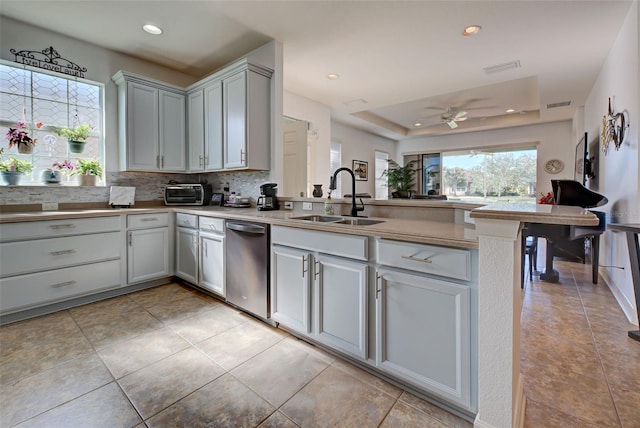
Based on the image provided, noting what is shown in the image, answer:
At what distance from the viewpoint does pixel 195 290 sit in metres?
3.16

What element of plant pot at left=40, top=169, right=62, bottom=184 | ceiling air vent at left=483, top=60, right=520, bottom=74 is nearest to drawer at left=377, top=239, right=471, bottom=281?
plant pot at left=40, top=169, right=62, bottom=184

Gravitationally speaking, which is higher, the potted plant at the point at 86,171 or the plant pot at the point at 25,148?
the plant pot at the point at 25,148

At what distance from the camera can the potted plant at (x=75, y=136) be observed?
3.03 meters

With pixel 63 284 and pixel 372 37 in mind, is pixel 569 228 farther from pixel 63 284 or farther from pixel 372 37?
pixel 63 284

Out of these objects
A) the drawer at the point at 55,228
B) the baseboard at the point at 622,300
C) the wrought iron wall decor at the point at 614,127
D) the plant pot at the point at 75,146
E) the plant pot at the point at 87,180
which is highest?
the wrought iron wall decor at the point at 614,127

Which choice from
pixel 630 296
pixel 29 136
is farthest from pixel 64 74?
pixel 630 296

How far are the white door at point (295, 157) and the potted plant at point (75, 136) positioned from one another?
2357 millimetres

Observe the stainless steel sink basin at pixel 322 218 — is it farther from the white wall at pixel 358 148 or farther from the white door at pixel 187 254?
the white wall at pixel 358 148

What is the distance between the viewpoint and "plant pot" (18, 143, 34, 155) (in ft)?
8.99

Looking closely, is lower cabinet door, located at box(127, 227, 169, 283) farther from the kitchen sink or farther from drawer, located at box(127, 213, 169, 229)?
the kitchen sink

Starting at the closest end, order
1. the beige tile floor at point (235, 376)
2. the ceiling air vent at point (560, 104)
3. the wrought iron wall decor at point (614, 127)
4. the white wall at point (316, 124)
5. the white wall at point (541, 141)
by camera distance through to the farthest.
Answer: the beige tile floor at point (235, 376)
the wrought iron wall decor at point (614, 127)
the white wall at point (316, 124)
the ceiling air vent at point (560, 104)
the white wall at point (541, 141)

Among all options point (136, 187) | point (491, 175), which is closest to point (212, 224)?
point (136, 187)

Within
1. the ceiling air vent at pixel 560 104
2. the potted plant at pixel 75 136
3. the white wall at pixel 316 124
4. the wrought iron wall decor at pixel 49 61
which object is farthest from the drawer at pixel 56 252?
the ceiling air vent at pixel 560 104

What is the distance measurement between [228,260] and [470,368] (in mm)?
1975
